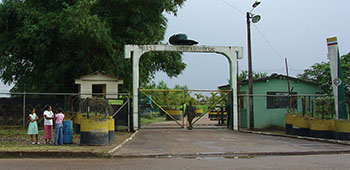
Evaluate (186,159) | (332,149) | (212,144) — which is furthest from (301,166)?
(212,144)

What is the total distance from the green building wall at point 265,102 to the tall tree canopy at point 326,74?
8184 mm

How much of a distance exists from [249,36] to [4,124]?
15.6m

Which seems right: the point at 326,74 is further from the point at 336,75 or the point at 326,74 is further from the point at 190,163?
the point at 190,163

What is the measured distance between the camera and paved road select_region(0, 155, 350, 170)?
29.8ft

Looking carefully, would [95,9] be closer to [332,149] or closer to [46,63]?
[46,63]

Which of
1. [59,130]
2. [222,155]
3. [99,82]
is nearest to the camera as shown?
[222,155]

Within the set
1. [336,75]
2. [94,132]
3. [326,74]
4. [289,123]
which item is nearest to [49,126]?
[94,132]

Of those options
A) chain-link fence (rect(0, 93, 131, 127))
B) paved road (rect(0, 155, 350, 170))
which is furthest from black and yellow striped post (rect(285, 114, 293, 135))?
chain-link fence (rect(0, 93, 131, 127))

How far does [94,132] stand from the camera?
1302 cm

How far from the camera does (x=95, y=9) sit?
2316 cm

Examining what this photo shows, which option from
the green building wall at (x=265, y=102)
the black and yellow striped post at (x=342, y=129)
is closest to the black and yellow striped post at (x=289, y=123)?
the black and yellow striped post at (x=342, y=129)

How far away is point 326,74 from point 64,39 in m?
28.3

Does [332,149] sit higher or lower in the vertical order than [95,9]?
lower

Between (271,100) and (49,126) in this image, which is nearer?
(49,126)
